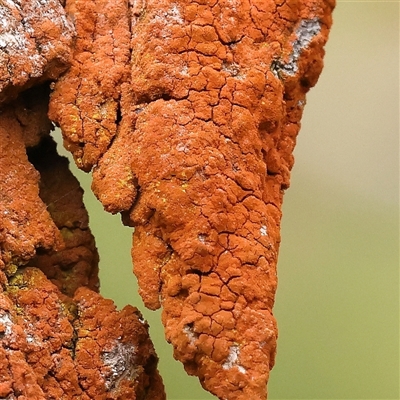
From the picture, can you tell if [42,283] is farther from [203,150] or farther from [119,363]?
[203,150]

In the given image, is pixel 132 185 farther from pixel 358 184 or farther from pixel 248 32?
pixel 358 184

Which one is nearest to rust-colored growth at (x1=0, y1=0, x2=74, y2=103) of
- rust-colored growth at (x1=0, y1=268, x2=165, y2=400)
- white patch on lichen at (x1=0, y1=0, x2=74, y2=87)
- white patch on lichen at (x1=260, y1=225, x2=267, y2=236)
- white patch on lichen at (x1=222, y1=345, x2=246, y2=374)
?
white patch on lichen at (x1=0, y1=0, x2=74, y2=87)

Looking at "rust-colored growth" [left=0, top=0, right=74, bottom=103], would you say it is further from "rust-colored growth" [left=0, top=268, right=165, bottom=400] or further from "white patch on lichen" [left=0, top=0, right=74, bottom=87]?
"rust-colored growth" [left=0, top=268, right=165, bottom=400]

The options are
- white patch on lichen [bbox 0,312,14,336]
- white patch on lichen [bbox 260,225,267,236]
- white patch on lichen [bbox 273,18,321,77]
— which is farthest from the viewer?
white patch on lichen [bbox 273,18,321,77]

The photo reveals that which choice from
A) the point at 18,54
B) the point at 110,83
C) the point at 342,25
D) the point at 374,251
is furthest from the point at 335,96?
the point at 18,54

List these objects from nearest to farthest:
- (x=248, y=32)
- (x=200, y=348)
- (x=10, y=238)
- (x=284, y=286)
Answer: (x=200, y=348), (x=10, y=238), (x=248, y=32), (x=284, y=286)

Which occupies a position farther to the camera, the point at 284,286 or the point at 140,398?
the point at 284,286

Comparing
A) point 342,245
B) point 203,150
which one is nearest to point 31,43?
point 203,150
